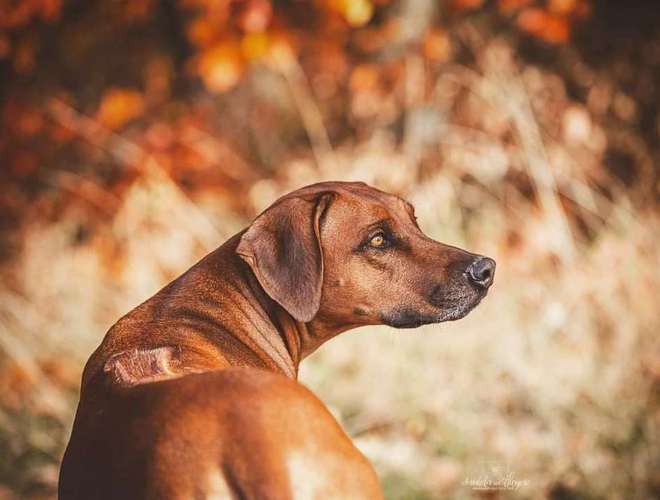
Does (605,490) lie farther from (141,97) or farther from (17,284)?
(141,97)

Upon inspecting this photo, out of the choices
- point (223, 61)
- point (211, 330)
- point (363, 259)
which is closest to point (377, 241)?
point (363, 259)

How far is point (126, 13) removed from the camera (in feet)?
30.9

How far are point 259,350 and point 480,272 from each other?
926 millimetres

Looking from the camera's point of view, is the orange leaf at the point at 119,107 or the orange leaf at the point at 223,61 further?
the orange leaf at the point at 119,107

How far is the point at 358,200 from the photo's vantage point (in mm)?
3791

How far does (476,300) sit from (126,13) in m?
6.67

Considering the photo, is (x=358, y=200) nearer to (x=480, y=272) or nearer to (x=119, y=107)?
(x=480, y=272)

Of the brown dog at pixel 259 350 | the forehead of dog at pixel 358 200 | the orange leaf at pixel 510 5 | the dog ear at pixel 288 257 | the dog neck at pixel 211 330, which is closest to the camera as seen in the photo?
the brown dog at pixel 259 350

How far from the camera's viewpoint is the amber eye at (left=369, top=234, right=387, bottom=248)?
3769mm

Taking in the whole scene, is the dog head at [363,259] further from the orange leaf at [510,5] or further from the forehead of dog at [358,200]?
the orange leaf at [510,5]

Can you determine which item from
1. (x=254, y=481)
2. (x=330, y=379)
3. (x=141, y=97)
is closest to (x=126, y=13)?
(x=141, y=97)

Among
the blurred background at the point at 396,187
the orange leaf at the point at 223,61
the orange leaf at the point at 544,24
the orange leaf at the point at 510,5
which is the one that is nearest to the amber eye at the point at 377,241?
the blurred background at the point at 396,187

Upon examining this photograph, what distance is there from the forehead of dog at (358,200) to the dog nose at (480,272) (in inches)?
14.5

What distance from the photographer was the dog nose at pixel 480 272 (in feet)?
12.4
